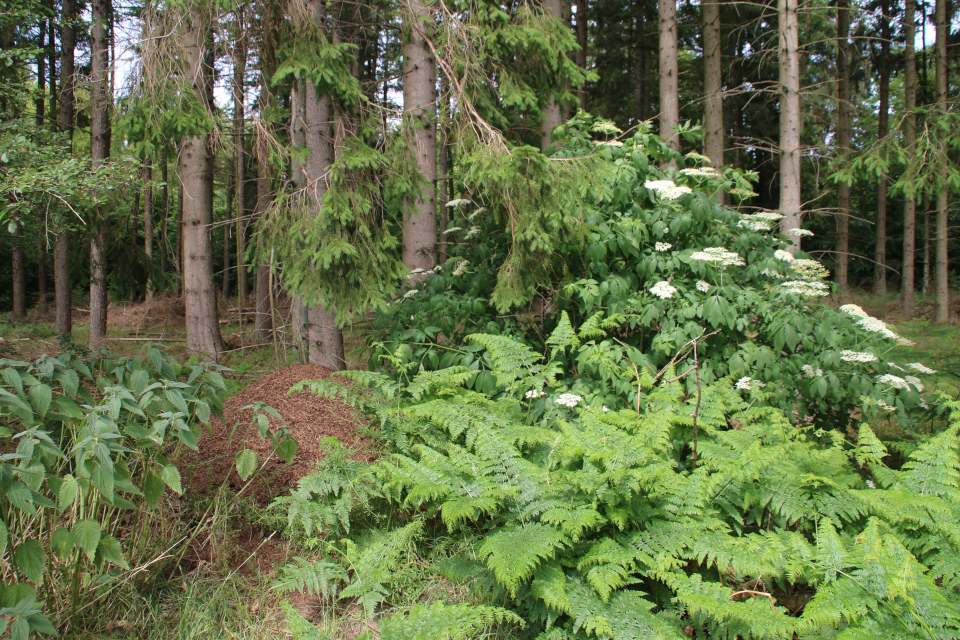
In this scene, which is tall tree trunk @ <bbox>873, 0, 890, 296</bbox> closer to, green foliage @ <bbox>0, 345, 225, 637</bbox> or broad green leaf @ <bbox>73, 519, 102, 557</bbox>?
green foliage @ <bbox>0, 345, 225, 637</bbox>

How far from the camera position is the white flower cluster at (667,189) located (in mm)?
3916

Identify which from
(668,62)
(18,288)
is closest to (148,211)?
(18,288)

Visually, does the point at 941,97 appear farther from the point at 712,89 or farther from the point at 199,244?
the point at 199,244

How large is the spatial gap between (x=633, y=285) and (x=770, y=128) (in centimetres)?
1368

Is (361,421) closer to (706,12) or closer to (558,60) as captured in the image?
(558,60)

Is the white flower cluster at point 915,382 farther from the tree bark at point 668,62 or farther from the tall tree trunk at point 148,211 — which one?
the tall tree trunk at point 148,211

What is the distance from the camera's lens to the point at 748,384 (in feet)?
12.3

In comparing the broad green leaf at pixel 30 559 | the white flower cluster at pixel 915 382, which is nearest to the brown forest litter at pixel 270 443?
the broad green leaf at pixel 30 559

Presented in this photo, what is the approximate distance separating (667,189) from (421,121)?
7.40 ft

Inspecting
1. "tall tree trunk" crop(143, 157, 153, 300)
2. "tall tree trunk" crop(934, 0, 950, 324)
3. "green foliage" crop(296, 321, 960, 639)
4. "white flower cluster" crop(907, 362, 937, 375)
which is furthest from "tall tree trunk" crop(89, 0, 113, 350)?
"tall tree trunk" crop(934, 0, 950, 324)

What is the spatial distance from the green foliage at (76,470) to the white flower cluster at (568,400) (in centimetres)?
205

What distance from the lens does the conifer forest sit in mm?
2139

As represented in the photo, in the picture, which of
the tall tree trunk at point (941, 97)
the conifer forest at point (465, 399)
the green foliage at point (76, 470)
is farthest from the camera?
the tall tree trunk at point (941, 97)

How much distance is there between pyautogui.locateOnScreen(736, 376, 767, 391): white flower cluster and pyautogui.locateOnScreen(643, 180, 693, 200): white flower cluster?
1406 millimetres
